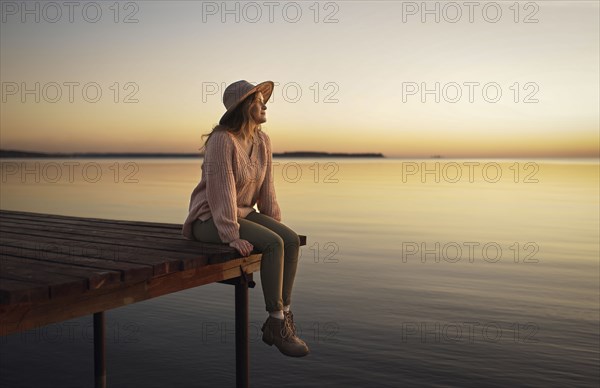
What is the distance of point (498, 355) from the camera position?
9.93m

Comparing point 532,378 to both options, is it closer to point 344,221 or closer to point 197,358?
point 197,358

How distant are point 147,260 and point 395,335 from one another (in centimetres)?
686

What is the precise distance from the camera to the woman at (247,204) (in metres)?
5.36

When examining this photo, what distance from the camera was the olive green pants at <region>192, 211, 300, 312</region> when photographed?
17.6ft

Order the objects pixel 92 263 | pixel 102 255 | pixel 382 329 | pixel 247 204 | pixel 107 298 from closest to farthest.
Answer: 1. pixel 107 298
2. pixel 92 263
3. pixel 102 255
4. pixel 247 204
5. pixel 382 329

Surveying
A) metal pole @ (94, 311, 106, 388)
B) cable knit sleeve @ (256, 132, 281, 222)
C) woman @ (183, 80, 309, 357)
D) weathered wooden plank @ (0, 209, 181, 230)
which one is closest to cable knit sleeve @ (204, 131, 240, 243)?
woman @ (183, 80, 309, 357)

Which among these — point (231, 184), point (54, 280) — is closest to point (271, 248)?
point (231, 184)

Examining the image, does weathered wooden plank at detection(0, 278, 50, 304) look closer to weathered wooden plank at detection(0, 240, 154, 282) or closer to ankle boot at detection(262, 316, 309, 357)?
weathered wooden plank at detection(0, 240, 154, 282)

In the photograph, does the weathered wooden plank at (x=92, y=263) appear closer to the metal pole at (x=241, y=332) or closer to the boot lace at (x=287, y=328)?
the boot lace at (x=287, y=328)

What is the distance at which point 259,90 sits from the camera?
5656mm

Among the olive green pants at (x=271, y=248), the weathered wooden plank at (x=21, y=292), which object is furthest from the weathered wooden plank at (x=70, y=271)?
the olive green pants at (x=271, y=248)

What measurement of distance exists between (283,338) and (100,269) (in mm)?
1726

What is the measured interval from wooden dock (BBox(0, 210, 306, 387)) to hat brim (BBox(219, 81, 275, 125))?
1.22 meters

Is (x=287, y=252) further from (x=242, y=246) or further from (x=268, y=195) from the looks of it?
(x=268, y=195)
